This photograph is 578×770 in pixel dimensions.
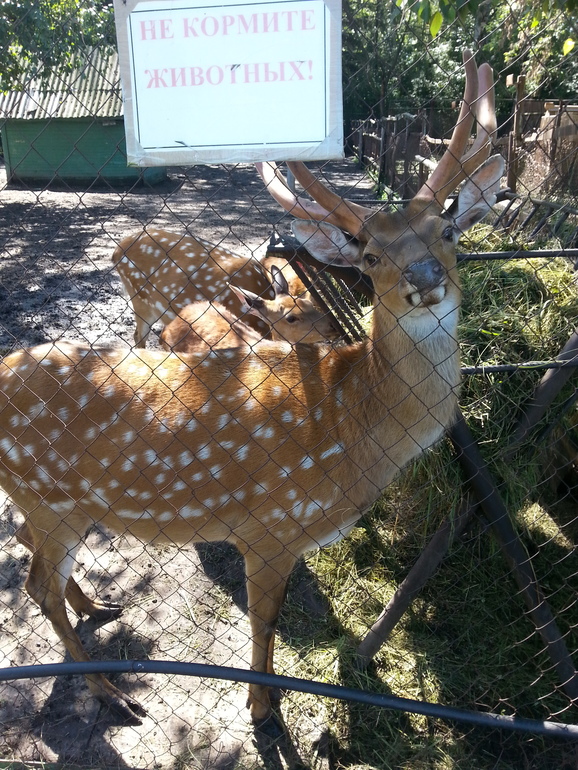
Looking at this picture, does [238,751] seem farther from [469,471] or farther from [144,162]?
[144,162]

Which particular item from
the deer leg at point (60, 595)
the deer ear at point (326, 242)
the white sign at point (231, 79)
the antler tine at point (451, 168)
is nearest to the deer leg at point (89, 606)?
the deer leg at point (60, 595)

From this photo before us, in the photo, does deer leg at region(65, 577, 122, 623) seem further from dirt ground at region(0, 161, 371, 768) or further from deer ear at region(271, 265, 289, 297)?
deer ear at region(271, 265, 289, 297)

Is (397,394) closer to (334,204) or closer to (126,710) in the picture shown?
(334,204)

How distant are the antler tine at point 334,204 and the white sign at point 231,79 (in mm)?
419

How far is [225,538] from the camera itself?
2.79m

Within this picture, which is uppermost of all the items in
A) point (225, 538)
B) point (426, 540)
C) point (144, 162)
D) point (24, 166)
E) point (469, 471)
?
point (144, 162)

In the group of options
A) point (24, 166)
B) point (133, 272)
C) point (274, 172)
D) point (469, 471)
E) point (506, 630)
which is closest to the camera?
point (274, 172)

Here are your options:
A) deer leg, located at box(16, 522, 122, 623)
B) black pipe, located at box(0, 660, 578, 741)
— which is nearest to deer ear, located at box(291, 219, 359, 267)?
black pipe, located at box(0, 660, 578, 741)

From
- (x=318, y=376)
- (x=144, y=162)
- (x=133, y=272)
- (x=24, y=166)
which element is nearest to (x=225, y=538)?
(x=318, y=376)

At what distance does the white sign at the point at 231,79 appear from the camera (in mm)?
1726

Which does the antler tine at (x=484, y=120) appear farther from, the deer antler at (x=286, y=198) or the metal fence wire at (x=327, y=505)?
the deer antler at (x=286, y=198)

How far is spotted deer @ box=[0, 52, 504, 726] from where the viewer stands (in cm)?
254

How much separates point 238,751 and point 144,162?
239cm

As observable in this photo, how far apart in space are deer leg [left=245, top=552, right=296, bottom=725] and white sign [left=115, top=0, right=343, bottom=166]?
1.65 m
